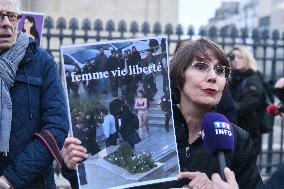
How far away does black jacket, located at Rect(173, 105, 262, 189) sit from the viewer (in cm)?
257

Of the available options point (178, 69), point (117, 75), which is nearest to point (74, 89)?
point (117, 75)

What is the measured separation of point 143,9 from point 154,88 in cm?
1003

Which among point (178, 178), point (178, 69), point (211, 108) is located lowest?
point (178, 178)

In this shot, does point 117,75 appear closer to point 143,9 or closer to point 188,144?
point 188,144

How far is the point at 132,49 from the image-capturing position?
2541 millimetres

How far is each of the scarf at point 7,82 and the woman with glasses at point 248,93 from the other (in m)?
4.05

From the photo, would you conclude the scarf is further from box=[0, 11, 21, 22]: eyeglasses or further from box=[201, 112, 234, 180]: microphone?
box=[201, 112, 234, 180]: microphone

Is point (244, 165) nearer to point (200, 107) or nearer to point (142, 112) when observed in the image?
point (200, 107)

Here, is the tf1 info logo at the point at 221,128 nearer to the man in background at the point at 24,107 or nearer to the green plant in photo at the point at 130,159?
the green plant in photo at the point at 130,159

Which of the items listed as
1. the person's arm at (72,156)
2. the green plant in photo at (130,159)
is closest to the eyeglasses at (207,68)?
the green plant in photo at (130,159)

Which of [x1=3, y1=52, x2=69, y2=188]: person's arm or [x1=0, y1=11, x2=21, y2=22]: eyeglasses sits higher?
[x1=0, y1=11, x2=21, y2=22]: eyeglasses

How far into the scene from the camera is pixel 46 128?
2.84 m

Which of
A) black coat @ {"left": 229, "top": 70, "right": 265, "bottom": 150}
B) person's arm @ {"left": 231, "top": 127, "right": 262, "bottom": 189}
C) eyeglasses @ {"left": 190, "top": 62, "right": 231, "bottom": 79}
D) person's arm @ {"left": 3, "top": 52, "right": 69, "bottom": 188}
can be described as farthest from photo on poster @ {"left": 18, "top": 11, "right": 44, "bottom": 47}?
black coat @ {"left": 229, "top": 70, "right": 265, "bottom": 150}

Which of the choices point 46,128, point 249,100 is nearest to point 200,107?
point 46,128
